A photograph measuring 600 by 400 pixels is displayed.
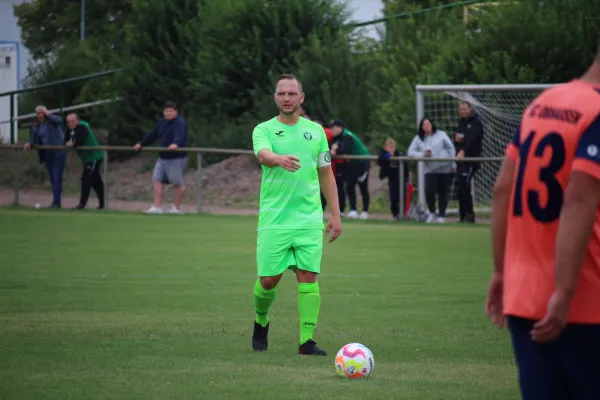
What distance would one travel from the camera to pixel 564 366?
412 cm

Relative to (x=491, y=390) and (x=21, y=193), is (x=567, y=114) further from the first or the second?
(x=21, y=193)

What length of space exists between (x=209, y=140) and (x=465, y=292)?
20803 millimetres

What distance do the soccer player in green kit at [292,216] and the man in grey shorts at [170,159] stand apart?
16.6 metres

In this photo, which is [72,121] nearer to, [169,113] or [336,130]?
[169,113]

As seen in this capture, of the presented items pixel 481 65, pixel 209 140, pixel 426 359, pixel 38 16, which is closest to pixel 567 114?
pixel 426 359

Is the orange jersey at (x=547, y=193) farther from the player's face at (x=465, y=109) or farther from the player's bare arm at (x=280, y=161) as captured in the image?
the player's face at (x=465, y=109)

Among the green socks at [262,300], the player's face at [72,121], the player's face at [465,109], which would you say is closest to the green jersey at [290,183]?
the green socks at [262,300]

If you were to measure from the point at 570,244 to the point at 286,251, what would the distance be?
17.0ft

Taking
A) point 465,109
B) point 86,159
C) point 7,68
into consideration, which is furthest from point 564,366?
point 7,68

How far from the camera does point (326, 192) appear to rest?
9.51m

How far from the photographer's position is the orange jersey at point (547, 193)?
411cm

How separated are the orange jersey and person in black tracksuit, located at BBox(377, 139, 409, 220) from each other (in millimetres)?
20831

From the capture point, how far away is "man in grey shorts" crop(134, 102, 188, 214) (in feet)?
85.1

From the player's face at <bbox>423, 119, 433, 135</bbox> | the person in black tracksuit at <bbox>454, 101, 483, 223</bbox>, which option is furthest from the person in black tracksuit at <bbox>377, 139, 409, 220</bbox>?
the person in black tracksuit at <bbox>454, 101, 483, 223</bbox>
